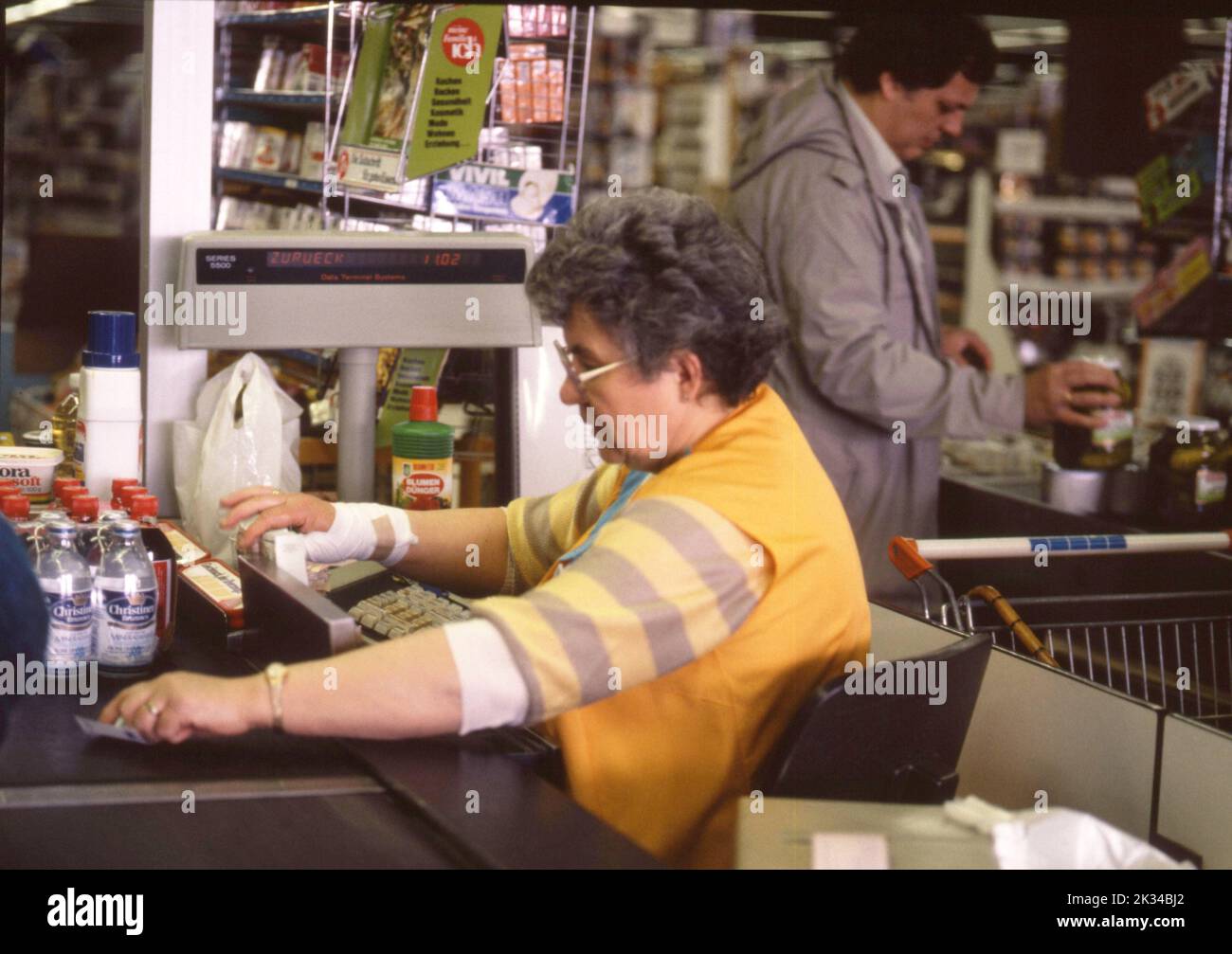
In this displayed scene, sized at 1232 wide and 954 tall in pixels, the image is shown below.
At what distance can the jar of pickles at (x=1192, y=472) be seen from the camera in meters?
3.37

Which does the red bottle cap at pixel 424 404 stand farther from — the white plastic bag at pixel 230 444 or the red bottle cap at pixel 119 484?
the red bottle cap at pixel 119 484

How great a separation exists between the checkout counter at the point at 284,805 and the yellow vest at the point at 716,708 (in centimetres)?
12

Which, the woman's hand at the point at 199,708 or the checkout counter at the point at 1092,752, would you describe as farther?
the checkout counter at the point at 1092,752

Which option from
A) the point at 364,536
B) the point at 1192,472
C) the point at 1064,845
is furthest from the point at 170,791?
the point at 1192,472

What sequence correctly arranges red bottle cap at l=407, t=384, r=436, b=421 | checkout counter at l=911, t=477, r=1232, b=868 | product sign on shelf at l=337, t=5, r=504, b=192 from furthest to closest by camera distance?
product sign on shelf at l=337, t=5, r=504, b=192 < red bottle cap at l=407, t=384, r=436, b=421 < checkout counter at l=911, t=477, r=1232, b=868

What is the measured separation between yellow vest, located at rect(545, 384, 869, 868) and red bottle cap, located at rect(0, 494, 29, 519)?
2.86ft

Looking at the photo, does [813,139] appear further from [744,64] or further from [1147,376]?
[744,64]

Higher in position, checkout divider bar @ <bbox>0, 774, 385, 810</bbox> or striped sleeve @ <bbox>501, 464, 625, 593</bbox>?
striped sleeve @ <bbox>501, 464, 625, 593</bbox>

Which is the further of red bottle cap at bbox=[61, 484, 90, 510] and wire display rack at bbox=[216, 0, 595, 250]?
wire display rack at bbox=[216, 0, 595, 250]

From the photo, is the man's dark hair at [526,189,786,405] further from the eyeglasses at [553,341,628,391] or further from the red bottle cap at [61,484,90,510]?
the red bottle cap at [61,484,90,510]

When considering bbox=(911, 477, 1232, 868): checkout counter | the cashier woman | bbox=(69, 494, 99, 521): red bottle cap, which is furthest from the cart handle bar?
bbox=(69, 494, 99, 521): red bottle cap

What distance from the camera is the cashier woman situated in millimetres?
1605

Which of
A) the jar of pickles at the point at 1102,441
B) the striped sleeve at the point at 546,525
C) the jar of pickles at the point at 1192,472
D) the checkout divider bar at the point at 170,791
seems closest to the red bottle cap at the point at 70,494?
the checkout divider bar at the point at 170,791
